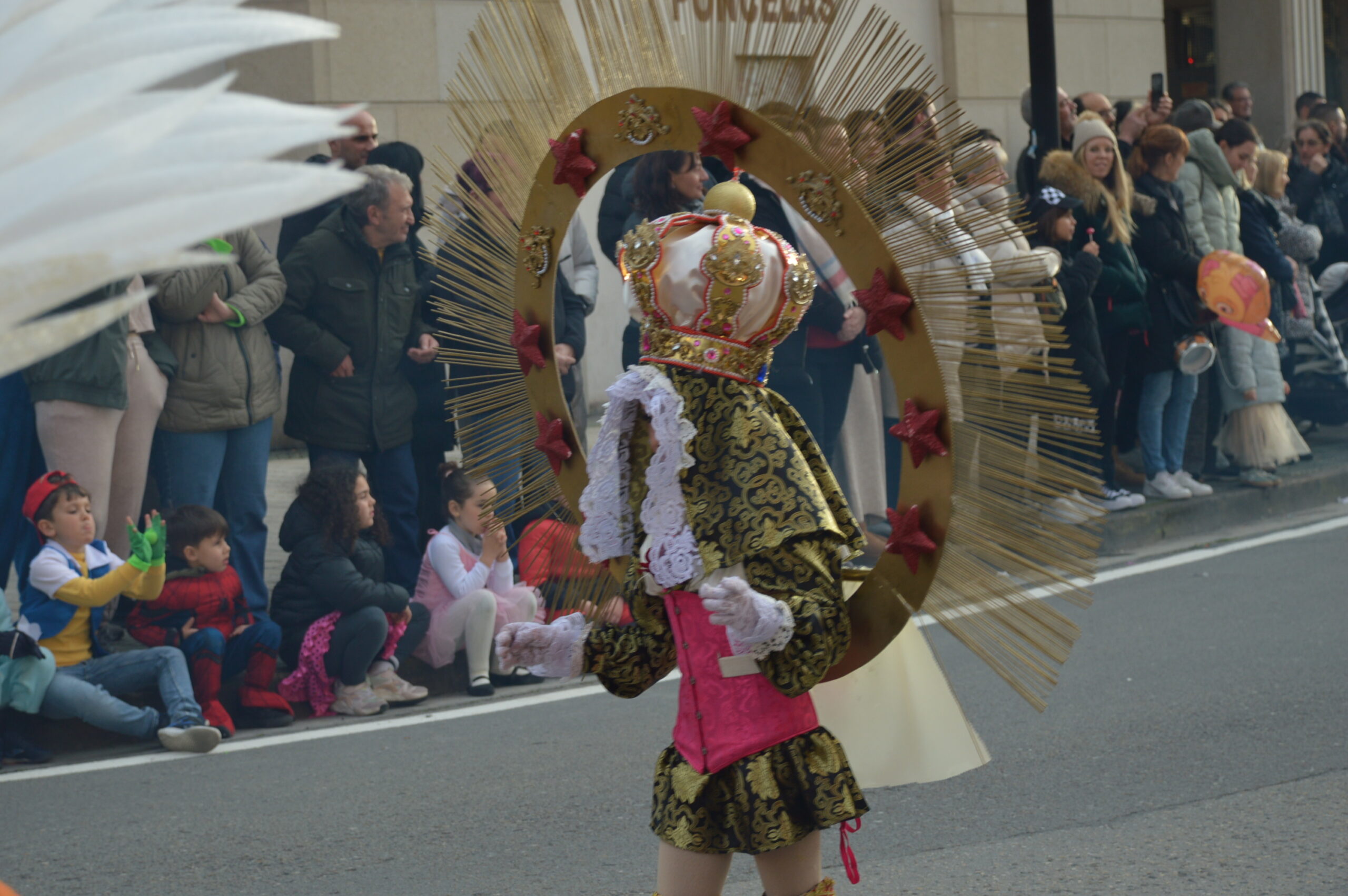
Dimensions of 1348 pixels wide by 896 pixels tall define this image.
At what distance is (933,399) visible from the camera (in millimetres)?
2479

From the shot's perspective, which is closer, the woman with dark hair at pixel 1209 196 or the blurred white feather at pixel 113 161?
the blurred white feather at pixel 113 161

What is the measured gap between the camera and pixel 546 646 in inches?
110

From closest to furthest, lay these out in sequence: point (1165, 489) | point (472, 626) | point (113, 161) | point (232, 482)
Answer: point (113, 161) < point (472, 626) < point (232, 482) < point (1165, 489)

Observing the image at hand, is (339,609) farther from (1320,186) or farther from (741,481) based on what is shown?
(1320,186)

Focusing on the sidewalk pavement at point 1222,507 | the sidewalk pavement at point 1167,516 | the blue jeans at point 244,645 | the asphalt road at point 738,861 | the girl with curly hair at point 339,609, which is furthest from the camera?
the sidewalk pavement at point 1222,507

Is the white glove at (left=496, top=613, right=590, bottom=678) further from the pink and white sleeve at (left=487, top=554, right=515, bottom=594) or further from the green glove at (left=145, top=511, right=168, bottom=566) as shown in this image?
the pink and white sleeve at (left=487, top=554, right=515, bottom=594)

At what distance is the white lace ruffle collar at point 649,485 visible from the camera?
8.61 ft

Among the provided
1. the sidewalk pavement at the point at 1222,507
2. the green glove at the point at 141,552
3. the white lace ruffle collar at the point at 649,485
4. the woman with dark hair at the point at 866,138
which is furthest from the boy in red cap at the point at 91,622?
the sidewalk pavement at the point at 1222,507

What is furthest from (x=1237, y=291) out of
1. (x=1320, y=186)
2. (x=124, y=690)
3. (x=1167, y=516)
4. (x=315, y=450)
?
(x=124, y=690)

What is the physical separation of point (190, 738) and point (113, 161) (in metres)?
4.75

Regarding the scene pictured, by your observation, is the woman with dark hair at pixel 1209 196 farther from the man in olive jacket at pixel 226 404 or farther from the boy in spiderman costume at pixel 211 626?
the boy in spiderman costume at pixel 211 626

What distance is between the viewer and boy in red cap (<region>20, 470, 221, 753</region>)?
520 cm

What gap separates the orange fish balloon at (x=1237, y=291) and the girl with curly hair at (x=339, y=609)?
4.94 m

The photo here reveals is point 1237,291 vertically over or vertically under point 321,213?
under
